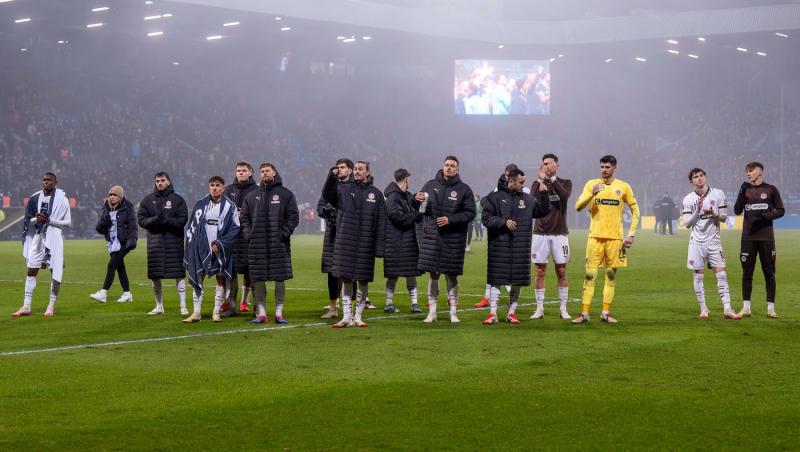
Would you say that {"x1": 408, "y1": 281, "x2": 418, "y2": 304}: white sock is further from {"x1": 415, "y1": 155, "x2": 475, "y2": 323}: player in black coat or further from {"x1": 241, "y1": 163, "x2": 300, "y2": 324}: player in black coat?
{"x1": 241, "y1": 163, "x2": 300, "y2": 324}: player in black coat

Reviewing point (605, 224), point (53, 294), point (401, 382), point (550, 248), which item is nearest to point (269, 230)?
point (550, 248)

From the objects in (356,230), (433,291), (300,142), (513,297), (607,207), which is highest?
(300,142)

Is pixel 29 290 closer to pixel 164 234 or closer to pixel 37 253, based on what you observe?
pixel 37 253

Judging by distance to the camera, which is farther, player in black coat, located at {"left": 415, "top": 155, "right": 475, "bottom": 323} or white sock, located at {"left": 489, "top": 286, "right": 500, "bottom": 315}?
white sock, located at {"left": 489, "top": 286, "right": 500, "bottom": 315}

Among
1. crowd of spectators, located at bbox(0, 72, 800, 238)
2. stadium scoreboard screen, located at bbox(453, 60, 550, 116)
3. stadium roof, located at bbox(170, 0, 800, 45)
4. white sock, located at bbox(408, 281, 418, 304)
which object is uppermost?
A: stadium roof, located at bbox(170, 0, 800, 45)

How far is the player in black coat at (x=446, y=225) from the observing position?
45.1ft

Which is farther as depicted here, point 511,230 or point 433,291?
point 433,291

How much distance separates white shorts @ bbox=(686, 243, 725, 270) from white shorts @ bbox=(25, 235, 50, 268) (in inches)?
374

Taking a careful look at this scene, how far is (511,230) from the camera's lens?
13656 mm

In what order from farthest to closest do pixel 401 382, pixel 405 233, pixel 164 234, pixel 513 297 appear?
pixel 164 234
pixel 405 233
pixel 513 297
pixel 401 382

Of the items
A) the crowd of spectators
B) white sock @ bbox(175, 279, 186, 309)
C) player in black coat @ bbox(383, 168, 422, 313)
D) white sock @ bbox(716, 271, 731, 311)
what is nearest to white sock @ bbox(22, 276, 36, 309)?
white sock @ bbox(175, 279, 186, 309)

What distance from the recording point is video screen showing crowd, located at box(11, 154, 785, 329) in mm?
13703

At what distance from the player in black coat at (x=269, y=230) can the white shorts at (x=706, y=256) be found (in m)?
5.60

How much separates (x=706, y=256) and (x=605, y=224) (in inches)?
76.6
